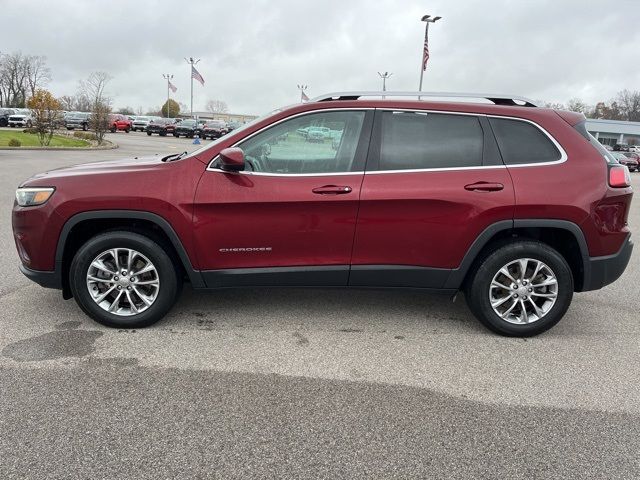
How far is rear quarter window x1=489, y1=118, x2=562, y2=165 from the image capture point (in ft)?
12.2

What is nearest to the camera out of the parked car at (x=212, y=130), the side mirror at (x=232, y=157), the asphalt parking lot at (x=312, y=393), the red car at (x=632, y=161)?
the asphalt parking lot at (x=312, y=393)

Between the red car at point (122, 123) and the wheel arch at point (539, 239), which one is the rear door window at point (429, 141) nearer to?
the wheel arch at point (539, 239)

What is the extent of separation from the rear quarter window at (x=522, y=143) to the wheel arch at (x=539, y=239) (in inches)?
18.6

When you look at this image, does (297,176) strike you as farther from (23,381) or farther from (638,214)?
(638,214)

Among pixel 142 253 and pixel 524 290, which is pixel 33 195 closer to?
pixel 142 253

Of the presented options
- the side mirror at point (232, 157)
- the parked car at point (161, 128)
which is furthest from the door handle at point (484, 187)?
the parked car at point (161, 128)

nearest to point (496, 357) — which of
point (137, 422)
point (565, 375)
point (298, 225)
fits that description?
point (565, 375)

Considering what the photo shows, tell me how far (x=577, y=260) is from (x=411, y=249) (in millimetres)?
1361

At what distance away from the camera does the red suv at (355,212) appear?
362cm

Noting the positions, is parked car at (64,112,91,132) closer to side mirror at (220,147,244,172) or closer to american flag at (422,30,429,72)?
american flag at (422,30,429,72)

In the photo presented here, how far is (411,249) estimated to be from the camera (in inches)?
148

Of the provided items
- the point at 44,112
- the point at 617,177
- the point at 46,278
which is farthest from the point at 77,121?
the point at 617,177

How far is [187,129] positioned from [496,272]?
41.6m

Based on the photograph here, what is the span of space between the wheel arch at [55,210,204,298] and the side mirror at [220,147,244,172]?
2.12ft
